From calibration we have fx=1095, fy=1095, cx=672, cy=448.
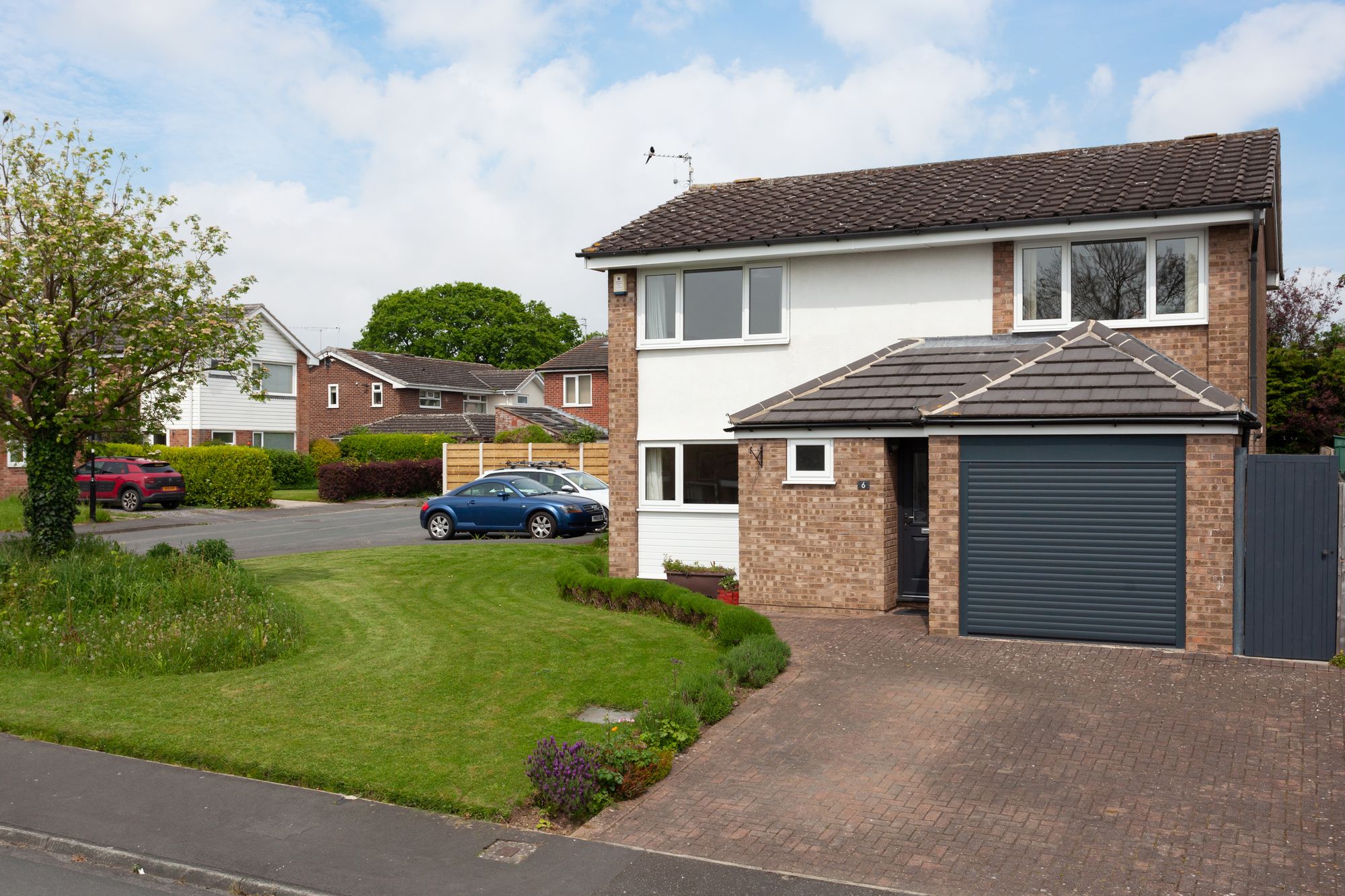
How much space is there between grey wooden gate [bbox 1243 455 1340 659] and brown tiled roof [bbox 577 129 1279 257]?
4.10 metres

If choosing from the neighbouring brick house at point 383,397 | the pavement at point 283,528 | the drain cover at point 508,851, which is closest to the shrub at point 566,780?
the drain cover at point 508,851

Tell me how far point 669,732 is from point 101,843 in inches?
162

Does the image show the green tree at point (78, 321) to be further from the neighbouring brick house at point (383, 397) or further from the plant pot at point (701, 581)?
the neighbouring brick house at point (383, 397)

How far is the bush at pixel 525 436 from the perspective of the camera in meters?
40.1

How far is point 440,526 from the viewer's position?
26.5 meters

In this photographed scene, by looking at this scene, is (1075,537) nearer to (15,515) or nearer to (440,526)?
(440,526)

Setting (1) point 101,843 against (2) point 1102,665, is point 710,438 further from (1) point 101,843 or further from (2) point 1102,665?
(1) point 101,843

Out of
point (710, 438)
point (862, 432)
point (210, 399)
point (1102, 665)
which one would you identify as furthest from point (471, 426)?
point (1102, 665)

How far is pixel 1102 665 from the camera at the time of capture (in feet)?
37.3

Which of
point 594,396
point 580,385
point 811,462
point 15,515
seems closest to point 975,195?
point 811,462

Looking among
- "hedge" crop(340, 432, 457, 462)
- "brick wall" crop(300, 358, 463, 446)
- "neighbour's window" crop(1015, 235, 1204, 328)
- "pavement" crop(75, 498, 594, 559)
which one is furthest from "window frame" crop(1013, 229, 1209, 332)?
"brick wall" crop(300, 358, 463, 446)

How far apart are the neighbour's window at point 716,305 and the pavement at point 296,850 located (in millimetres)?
11031

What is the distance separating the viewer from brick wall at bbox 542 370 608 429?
52.7m

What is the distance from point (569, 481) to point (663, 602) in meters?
14.9
